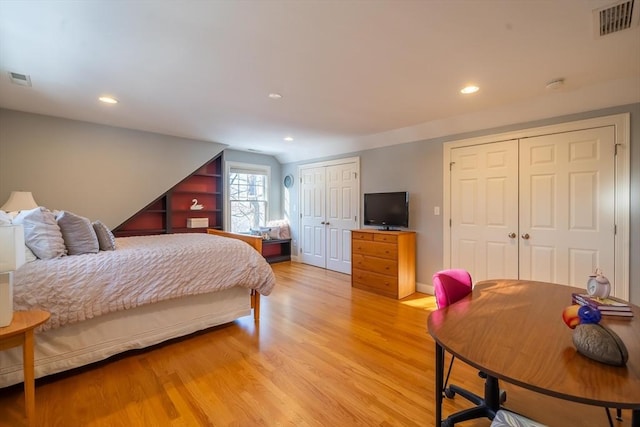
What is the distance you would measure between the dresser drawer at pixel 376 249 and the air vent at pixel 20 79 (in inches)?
160

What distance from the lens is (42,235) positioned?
2125 millimetres

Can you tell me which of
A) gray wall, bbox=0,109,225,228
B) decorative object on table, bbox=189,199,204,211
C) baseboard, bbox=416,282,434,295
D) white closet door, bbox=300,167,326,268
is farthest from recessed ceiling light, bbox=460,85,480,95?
decorative object on table, bbox=189,199,204,211

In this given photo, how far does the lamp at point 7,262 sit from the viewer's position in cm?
150

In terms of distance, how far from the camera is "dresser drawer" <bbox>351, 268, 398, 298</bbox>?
388 cm

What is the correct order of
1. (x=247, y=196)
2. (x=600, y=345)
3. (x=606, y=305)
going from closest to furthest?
(x=600, y=345), (x=606, y=305), (x=247, y=196)

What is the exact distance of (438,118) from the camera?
12.1 ft

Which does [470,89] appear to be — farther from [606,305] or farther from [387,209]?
[606,305]

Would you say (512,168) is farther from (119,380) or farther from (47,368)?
(47,368)

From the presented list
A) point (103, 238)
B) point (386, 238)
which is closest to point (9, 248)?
point (103, 238)

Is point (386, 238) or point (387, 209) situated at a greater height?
point (387, 209)

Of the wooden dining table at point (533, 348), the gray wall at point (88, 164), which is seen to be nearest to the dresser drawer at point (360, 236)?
the wooden dining table at point (533, 348)

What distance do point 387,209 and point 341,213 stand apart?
1114 millimetres

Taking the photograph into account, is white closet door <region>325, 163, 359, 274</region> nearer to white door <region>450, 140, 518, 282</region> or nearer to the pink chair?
white door <region>450, 140, 518, 282</region>

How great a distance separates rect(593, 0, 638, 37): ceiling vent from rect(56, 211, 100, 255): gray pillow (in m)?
3.86
